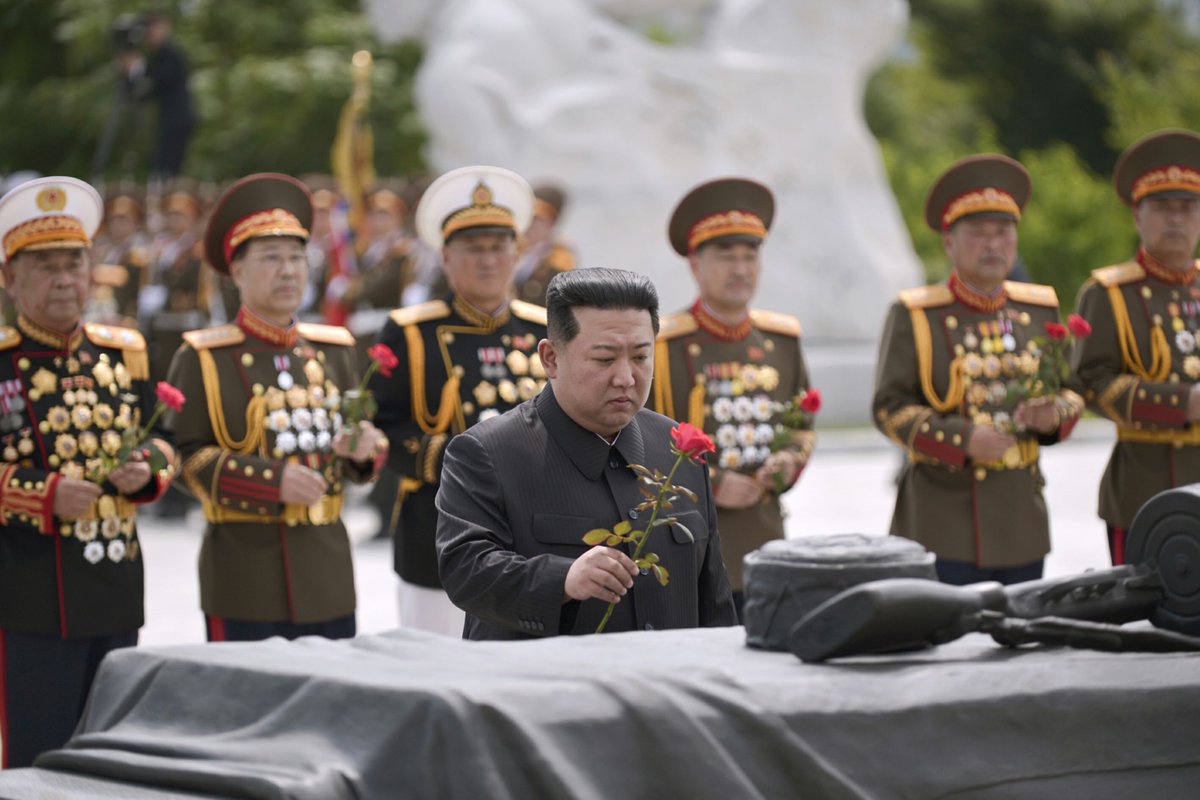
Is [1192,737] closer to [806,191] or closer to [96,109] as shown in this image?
[806,191]

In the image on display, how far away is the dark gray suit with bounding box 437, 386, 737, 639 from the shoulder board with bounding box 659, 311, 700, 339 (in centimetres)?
235

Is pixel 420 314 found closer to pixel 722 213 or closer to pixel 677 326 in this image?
pixel 677 326

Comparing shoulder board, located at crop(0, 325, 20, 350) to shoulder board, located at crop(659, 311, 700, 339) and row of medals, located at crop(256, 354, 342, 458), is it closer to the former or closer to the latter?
row of medals, located at crop(256, 354, 342, 458)

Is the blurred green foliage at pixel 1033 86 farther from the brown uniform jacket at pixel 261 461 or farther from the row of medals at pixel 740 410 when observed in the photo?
the brown uniform jacket at pixel 261 461

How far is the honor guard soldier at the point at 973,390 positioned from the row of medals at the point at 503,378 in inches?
49.2

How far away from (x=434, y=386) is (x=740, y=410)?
1.04 m

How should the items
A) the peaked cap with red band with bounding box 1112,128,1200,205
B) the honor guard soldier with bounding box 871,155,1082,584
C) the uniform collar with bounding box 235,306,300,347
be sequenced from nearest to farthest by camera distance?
the uniform collar with bounding box 235,306,300,347 → the honor guard soldier with bounding box 871,155,1082,584 → the peaked cap with red band with bounding box 1112,128,1200,205

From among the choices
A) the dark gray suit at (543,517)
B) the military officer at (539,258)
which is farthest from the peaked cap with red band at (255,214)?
the military officer at (539,258)

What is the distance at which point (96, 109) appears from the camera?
2583cm

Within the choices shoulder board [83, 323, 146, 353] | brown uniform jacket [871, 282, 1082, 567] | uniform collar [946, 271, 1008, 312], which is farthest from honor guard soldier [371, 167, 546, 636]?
uniform collar [946, 271, 1008, 312]

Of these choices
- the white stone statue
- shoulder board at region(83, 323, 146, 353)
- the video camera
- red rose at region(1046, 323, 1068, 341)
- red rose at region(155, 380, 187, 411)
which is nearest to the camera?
the video camera

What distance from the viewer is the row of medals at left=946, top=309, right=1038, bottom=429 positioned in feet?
21.0

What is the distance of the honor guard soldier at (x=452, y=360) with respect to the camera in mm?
6191

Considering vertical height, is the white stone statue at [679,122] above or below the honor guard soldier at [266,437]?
above
